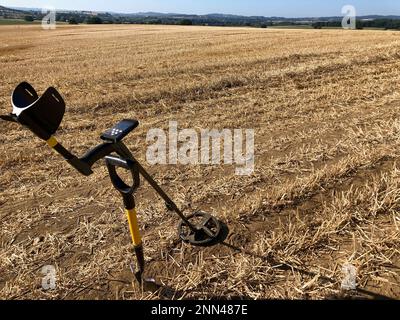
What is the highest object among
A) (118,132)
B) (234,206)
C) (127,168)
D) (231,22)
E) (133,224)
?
(231,22)

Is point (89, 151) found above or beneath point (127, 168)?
above

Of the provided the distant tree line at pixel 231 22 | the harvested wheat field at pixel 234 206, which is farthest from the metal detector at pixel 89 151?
the distant tree line at pixel 231 22

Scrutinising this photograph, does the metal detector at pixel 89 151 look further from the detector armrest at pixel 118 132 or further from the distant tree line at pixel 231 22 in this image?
the distant tree line at pixel 231 22

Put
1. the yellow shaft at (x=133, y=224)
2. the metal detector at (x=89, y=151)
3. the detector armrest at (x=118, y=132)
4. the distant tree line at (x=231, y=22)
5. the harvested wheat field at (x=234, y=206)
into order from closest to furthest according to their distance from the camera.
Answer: the metal detector at (x=89, y=151), the detector armrest at (x=118, y=132), the yellow shaft at (x=133, y=224), the harvested wheat field at (x=234, y=206), the distant tree line at (x=231, y=22)

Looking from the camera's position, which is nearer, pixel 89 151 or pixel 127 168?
pixel 89 151

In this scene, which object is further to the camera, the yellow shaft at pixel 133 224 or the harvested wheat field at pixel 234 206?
the harvested wheat field at pixel 234 206

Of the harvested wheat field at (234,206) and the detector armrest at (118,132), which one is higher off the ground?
the detector armrest at (118,132)

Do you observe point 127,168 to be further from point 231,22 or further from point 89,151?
point 231,22

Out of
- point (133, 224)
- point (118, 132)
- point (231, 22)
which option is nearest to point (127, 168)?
point (118, 132)

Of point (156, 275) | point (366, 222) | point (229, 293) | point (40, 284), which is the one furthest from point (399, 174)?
point (40, 284)

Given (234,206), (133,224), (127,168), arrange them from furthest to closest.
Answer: (234,206) < (133,224) < (127,168)

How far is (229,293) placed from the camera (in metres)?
3.44

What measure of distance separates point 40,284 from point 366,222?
342 cm

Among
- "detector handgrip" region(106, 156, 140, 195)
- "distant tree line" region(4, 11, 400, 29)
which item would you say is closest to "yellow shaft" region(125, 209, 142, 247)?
"detector handgrip" region(106, 156, 140, 195)
